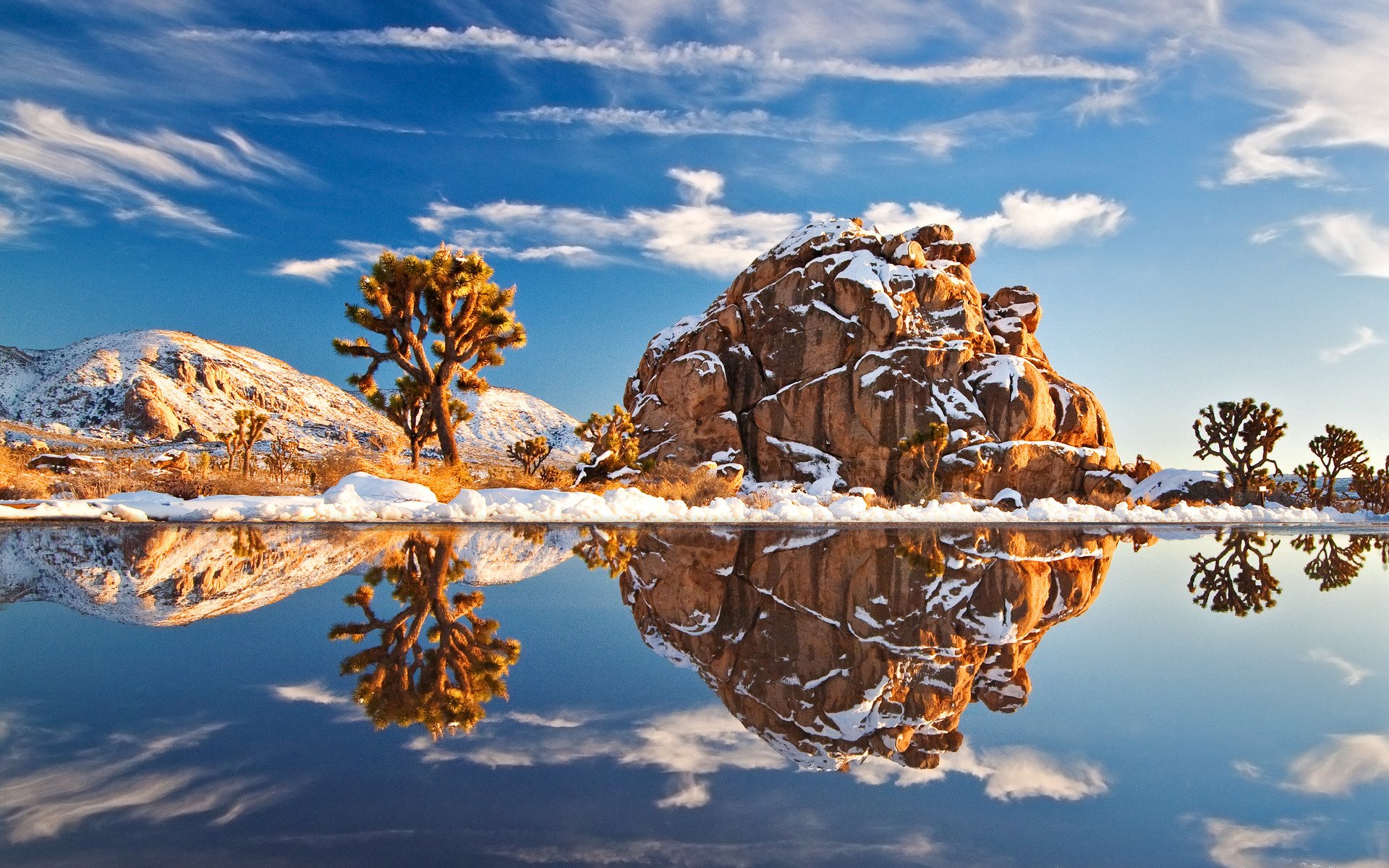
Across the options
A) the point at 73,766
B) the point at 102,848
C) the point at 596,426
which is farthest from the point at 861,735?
the point at 596,426

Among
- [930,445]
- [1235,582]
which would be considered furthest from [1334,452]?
[1235,582]

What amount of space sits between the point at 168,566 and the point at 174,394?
359ft

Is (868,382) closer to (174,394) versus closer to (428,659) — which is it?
(428,659)

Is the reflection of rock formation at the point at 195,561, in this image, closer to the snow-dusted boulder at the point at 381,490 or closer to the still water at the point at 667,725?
the still water at the point at 667,725

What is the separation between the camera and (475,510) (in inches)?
619

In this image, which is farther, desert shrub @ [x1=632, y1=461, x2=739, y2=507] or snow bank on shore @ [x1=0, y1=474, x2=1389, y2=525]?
desert shrub @ [x1=632, y1=461, x2=739, y2=507]

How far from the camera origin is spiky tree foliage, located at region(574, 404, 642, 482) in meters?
31.4

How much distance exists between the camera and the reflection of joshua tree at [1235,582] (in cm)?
773

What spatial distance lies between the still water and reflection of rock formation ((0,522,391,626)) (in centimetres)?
7

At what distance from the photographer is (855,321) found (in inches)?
1735

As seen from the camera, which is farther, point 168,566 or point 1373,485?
point 1373,485

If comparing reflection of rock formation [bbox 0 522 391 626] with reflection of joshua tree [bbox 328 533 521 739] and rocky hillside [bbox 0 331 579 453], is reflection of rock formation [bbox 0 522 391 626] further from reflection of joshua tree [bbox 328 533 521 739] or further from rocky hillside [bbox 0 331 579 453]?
rocky hillside [bbox 0 331 579 453]

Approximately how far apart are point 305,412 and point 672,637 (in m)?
128

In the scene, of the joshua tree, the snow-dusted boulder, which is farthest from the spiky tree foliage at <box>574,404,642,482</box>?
the snow-dusted boulder
